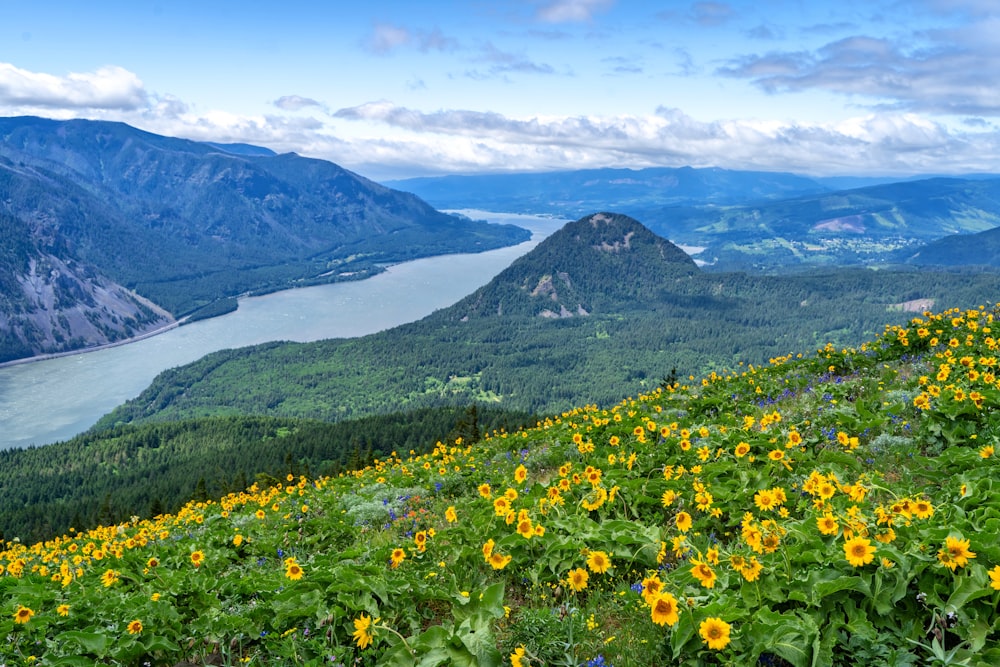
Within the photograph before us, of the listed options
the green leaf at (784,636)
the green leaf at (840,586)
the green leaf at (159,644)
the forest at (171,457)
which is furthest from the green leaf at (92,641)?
the forest at (171,457)

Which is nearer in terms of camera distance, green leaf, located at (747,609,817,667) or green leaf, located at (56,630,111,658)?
green leaf, located at (747,609,817,667)

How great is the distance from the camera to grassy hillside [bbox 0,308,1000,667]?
4566 mm

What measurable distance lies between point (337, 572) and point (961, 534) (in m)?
6.12

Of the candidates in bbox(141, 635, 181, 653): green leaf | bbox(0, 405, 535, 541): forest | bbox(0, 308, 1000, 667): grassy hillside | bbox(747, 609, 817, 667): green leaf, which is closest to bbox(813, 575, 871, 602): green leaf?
bbox(0, 308, 1000, 667): grassy hillside

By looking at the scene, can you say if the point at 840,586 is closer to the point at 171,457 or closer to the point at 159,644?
the point at 159,644

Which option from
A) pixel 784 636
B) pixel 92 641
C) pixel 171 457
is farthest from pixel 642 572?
pixel 171 457

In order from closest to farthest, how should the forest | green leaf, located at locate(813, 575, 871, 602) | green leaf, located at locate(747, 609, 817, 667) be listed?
1. green leaf, located at locate(747, 609, 817, 667)
2. green leaf, located at locate(813, 575, 871, 602)
3. the forest

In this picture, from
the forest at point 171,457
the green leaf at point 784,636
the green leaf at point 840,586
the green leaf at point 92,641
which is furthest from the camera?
the forest at point 171,457

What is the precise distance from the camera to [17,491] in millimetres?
118125

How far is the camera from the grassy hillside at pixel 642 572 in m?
4.57

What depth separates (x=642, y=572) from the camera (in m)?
6.87

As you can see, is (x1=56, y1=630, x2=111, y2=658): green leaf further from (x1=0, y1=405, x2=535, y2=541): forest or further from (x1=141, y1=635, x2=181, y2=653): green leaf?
(x1=0, y1=405, x2=535, y2=541): forest

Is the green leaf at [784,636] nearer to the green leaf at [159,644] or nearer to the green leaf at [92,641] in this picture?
the green leaf at [159,644]

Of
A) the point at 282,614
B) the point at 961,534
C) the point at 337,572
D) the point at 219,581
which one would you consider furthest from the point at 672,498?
the point at 219,581
